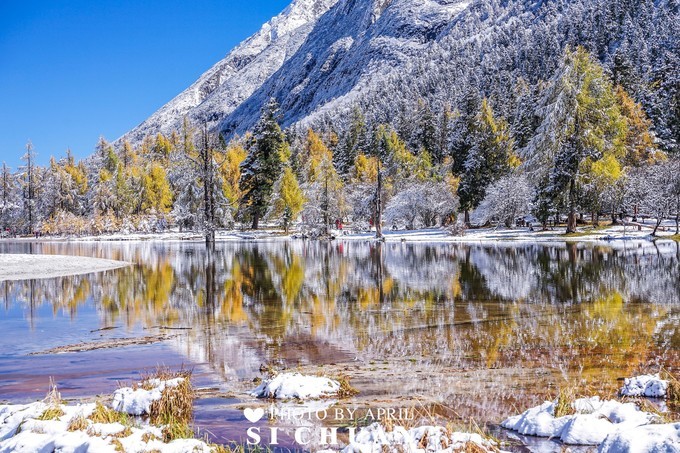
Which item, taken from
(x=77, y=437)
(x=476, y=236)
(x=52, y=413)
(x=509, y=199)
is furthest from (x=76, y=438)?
(x=509, y=199)

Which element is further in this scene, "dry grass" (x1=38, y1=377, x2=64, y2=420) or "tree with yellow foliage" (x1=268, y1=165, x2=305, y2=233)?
"tree with yellow foliage" (x1=268, y1=165, x2=305, y2=233)

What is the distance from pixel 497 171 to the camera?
67.3m

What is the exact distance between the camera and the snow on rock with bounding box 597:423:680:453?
192 inches

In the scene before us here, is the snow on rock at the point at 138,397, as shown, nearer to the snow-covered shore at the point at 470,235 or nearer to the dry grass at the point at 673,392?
the dry grass at the point at 673,392

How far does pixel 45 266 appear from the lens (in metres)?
29.8

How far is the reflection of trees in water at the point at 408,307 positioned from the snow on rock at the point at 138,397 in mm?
1984

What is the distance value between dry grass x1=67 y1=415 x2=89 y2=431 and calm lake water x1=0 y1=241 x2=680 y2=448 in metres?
1.37

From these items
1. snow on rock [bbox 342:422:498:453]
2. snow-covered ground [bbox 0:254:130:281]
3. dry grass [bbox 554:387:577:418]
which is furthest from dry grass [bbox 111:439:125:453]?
snow-covered ground [bbox 0:254:130:281]

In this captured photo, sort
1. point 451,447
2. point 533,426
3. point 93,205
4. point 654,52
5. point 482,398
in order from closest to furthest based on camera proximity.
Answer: point 451,447 < point 533,426 < point 482,398 < point 93,205 < point 654,52

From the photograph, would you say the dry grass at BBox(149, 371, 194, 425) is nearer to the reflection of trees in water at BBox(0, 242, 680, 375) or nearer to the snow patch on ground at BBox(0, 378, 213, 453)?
the snow patch on ground at BBox(0, 378, 213, 453)

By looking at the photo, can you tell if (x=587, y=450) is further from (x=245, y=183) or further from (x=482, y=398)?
(x=245, y=183)

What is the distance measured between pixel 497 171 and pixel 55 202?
75.5 metres

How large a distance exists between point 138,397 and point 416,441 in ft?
12.0

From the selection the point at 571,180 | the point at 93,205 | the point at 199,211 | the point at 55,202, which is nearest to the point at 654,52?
the point at 571,180
